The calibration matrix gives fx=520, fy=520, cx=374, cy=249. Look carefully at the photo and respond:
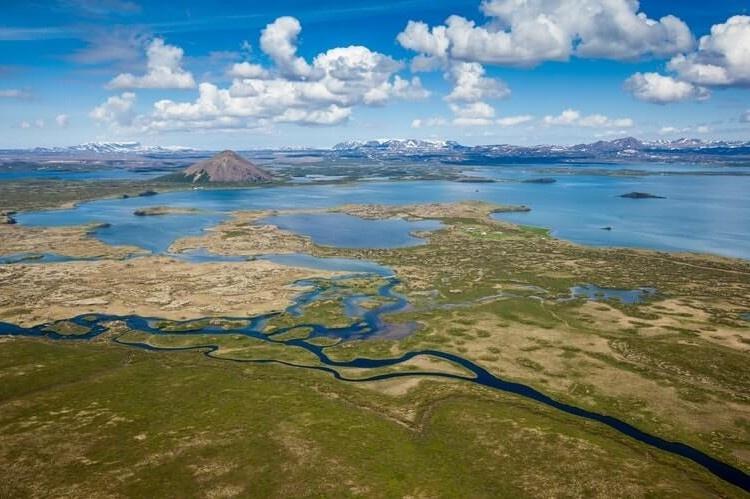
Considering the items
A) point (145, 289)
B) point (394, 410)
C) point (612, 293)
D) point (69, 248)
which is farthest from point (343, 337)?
point (69, 248)

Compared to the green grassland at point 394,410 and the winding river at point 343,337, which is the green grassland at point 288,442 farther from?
the winding river at point 343,337

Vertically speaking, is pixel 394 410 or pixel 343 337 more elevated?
pixel 343 337

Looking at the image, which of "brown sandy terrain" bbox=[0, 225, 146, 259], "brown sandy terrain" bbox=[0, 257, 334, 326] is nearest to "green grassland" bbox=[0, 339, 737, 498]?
"brown sandy terrain" bbox=[0, 257, 334, 326]

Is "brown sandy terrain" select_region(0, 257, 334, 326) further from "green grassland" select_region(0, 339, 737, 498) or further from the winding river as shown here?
"green grassland" select_region(0, 339, 737, 498)

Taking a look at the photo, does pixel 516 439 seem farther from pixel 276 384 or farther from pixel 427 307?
pixel 427 307

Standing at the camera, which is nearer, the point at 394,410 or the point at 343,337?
the point at 394,410

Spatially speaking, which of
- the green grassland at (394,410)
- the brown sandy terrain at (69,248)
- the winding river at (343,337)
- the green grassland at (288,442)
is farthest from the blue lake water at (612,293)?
the brown sandy terrain at (69,248)

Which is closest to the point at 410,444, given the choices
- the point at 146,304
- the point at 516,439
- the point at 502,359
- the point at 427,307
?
the point at 516,439

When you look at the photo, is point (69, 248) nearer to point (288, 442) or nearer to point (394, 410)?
point (288, 442)
